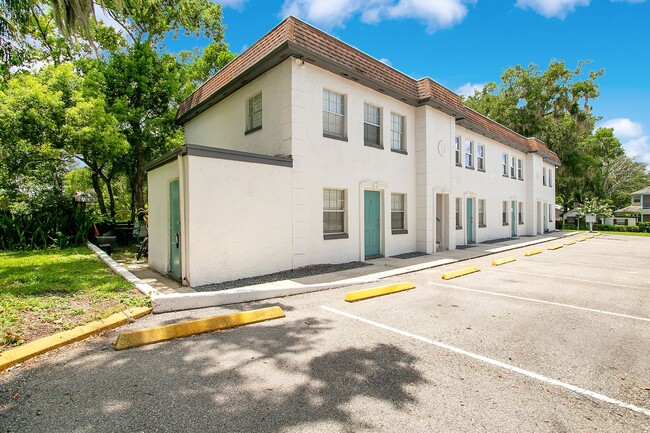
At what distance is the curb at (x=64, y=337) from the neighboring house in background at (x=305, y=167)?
1964 millimetres

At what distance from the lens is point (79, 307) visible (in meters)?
5.29

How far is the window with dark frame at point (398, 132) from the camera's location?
1230 centimetres

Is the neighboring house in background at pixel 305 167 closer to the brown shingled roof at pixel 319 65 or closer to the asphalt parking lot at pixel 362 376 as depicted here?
the brown shingled roof at pixel 319 65

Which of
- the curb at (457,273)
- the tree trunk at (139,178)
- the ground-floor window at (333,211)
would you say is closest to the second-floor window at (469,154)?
the curb at (457,273)

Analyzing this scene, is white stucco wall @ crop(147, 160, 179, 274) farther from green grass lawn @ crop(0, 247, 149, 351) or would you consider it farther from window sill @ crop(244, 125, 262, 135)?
window sill @ crop(244, 125, 262, 135)

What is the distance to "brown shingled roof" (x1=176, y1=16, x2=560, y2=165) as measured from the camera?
8844 mm

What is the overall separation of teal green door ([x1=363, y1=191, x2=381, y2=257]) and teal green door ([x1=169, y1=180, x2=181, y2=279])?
580 cm

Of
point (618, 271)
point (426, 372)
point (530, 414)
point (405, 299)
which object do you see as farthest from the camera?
point (618, 271)

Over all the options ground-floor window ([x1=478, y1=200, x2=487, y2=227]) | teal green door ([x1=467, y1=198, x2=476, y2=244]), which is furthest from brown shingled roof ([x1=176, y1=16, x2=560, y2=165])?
ground-floor window ([x1=478, y1=200, x2=487, y2=227])

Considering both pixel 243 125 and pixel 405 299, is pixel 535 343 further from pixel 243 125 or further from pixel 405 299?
pixel 243 125

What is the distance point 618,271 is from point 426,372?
10399 mm

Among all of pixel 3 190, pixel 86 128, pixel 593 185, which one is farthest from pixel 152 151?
pixel 593 185

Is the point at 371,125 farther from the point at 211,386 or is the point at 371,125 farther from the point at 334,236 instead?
the point at 211,386

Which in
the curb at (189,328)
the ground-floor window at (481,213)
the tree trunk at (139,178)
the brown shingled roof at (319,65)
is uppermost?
the brown shingled roof at (319,65)
